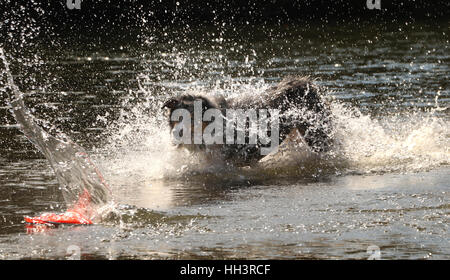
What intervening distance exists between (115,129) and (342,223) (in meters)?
5.59

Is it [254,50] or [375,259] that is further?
[254,50]

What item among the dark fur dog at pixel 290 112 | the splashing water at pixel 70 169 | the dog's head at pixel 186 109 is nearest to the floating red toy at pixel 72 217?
the splashing water at pixel 70 169

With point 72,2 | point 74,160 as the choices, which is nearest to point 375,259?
point 74,160

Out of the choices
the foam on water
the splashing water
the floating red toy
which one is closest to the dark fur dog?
the foam on water

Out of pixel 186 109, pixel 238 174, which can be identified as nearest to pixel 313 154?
pixel 238 174

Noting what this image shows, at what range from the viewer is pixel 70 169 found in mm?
7785

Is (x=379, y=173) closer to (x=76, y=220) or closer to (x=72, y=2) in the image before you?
(x=76, y=220)

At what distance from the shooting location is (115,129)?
11.5 meters

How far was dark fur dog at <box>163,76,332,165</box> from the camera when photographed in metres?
8.99

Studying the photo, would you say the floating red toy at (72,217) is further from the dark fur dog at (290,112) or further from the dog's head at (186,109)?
the dark fur dog at (290,112)

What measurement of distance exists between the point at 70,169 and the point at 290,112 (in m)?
2.82

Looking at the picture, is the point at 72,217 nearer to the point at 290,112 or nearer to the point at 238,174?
the point at 238,174

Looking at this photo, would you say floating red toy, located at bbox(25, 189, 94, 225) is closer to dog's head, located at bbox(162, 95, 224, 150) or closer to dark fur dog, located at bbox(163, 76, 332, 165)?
dog's head, located at bbox(162, 95, 224, 150)

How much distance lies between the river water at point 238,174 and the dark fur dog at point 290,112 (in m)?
0.20
